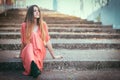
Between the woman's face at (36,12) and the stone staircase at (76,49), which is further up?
the woman's face at (36,12)

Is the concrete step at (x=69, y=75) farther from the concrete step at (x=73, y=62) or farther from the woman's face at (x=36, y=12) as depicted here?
the woman's face at (x=36, y=12)

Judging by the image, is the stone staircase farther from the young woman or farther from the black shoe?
the black shoe

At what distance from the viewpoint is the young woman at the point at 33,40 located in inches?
155

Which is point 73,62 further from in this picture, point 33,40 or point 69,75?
point 33,40

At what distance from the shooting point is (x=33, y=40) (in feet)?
13.6

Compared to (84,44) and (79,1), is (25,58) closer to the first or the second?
(84,44)

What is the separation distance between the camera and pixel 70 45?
551cm

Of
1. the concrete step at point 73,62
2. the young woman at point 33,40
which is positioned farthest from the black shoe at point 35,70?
the concrete step at point 73,62

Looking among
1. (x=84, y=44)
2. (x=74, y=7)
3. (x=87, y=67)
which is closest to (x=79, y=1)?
(x=74, y=7)

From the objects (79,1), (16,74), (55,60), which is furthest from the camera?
(79,1)

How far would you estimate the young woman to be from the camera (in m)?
3.94

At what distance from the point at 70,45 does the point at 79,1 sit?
7.03m

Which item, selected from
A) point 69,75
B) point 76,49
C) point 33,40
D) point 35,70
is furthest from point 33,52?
point 76,49

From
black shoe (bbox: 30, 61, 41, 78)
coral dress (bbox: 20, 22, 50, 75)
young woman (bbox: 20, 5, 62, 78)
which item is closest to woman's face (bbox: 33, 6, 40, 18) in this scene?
young woman (bbox: 20, 5, 62, 78)
